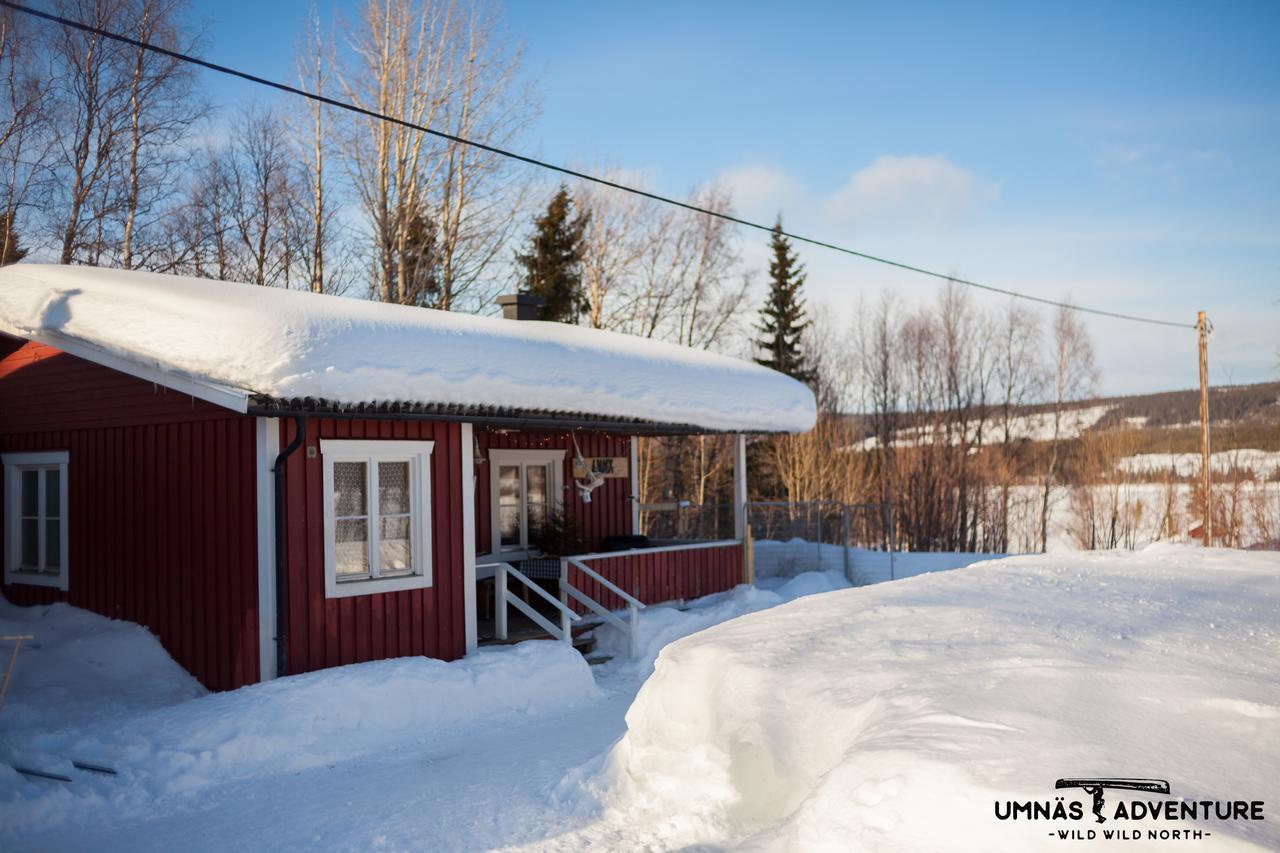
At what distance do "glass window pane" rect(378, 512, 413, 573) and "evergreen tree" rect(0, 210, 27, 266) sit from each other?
46.7 ft

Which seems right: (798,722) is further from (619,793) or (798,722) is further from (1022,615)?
(1022,615)

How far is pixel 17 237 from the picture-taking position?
19.6 meters

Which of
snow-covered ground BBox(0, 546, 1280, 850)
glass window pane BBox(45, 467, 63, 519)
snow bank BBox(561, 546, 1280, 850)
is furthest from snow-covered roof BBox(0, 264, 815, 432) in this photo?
snow bank BBox(561, 546, 1280, 850)

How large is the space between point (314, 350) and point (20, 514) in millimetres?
5099

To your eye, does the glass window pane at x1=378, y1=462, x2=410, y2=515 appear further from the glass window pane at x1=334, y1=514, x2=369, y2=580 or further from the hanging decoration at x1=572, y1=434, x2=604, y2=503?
the hanging decoration at x1=572, y1=434, x2=604, y2=503

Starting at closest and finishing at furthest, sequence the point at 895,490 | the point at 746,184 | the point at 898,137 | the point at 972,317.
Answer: the point at 898,137 → the point at 895,490 → the point at 746,184 → the point at 972,317

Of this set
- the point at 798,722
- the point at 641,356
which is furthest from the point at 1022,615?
the point at 641,356

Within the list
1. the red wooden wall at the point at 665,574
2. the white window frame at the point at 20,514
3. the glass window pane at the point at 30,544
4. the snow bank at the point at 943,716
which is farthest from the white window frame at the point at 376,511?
the glass window pane at the point at 30,544

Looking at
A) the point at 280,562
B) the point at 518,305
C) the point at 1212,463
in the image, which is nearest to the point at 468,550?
the point at 280,562

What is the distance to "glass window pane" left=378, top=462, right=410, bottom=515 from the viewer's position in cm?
952

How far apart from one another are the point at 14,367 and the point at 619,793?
30.3 feet

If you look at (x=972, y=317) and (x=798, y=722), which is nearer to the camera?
(x=798, y=722)

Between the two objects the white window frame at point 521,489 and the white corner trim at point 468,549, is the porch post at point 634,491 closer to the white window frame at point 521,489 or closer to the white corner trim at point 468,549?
the white window frame at point 521,489

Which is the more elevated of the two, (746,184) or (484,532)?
(746,184)
